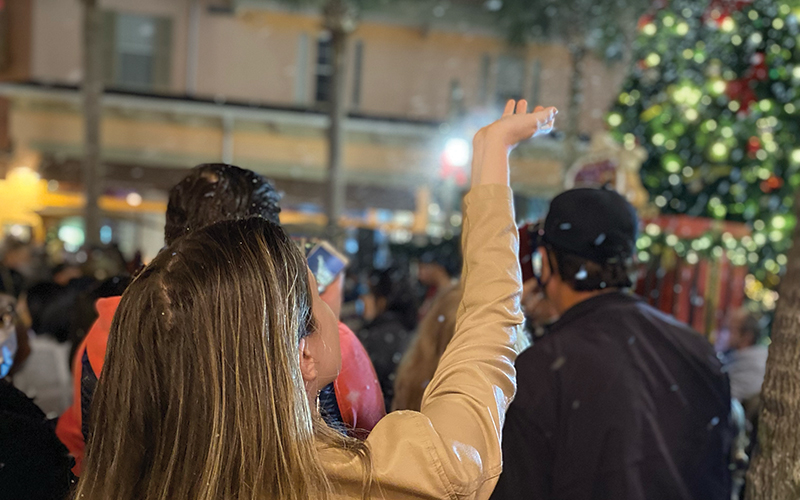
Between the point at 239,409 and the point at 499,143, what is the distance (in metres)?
0.72

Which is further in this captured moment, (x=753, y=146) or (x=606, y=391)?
(x=753, y=146)

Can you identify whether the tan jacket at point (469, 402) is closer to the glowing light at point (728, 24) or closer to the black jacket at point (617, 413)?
the black jacket at point (617, 413)

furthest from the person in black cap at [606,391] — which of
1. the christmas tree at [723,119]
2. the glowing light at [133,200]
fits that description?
the glowing light at [133,200]

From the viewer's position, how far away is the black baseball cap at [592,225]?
7.93 ft

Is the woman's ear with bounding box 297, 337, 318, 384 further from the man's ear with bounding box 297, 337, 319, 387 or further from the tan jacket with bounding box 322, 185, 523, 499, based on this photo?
the tan jacket with bounding box 322, 185, 523, 499

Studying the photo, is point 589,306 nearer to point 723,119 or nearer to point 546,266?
point 546,266

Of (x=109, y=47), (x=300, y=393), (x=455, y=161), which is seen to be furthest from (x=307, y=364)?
(x=109, y=47)

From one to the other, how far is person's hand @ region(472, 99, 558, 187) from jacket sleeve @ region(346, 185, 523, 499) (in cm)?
3

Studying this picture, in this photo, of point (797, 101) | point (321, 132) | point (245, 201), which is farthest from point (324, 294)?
point (321, 132)

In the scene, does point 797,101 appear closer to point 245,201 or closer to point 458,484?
point 245,201

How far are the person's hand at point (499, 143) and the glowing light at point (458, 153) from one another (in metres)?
12.8

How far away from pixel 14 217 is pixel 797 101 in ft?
42.2

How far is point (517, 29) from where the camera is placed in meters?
16.2

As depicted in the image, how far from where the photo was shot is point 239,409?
128 centimetres
